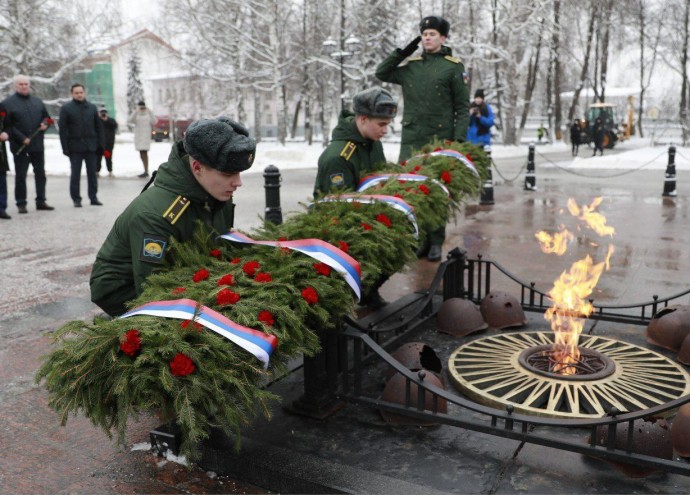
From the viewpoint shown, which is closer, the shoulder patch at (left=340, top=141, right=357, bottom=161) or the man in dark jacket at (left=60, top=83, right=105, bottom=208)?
the shoulder patch at (left=340, top=141, right=357, bottom=161)

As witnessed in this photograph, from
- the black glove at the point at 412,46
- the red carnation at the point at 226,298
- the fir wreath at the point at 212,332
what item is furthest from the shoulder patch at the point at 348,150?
the red carnation at the point at 226,298

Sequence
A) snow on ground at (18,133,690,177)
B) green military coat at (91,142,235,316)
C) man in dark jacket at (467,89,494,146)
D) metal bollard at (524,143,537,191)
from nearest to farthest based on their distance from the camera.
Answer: green military coat at (91,142,235,316) < man in dark jacket at (467,89,494,146) < metal bollard at (524,143,537,191) < snow on ground at (18,133,690,177)

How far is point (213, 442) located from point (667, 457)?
1.96 metres

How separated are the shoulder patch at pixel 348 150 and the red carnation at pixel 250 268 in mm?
1920

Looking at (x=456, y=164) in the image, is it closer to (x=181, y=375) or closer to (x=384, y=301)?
(x=384, y=301)

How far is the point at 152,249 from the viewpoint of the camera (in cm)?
295

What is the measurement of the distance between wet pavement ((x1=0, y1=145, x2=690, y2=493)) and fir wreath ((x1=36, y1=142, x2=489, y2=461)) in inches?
16.0

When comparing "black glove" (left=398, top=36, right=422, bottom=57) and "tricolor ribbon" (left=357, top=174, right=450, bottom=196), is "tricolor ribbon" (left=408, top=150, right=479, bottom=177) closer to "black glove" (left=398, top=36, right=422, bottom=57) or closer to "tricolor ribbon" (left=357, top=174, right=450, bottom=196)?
"tricolor ribbon" (left=357, top=174, right=450, bottom=196)

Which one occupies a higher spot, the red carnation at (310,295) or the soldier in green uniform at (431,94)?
the soldier in green uniform at (431,94)

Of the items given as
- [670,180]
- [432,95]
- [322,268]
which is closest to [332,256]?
[322,268]

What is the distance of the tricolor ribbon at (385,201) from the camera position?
3.83m

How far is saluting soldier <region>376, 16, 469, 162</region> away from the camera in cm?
667

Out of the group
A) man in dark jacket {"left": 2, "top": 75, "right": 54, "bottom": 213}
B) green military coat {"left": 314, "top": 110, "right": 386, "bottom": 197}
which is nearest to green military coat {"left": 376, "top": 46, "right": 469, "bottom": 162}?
green military coat {"left": 314, "top": 110, "right": 386, "bottom": 197}

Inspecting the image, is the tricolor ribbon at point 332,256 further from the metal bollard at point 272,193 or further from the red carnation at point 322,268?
the metal bollard at point 272,193
